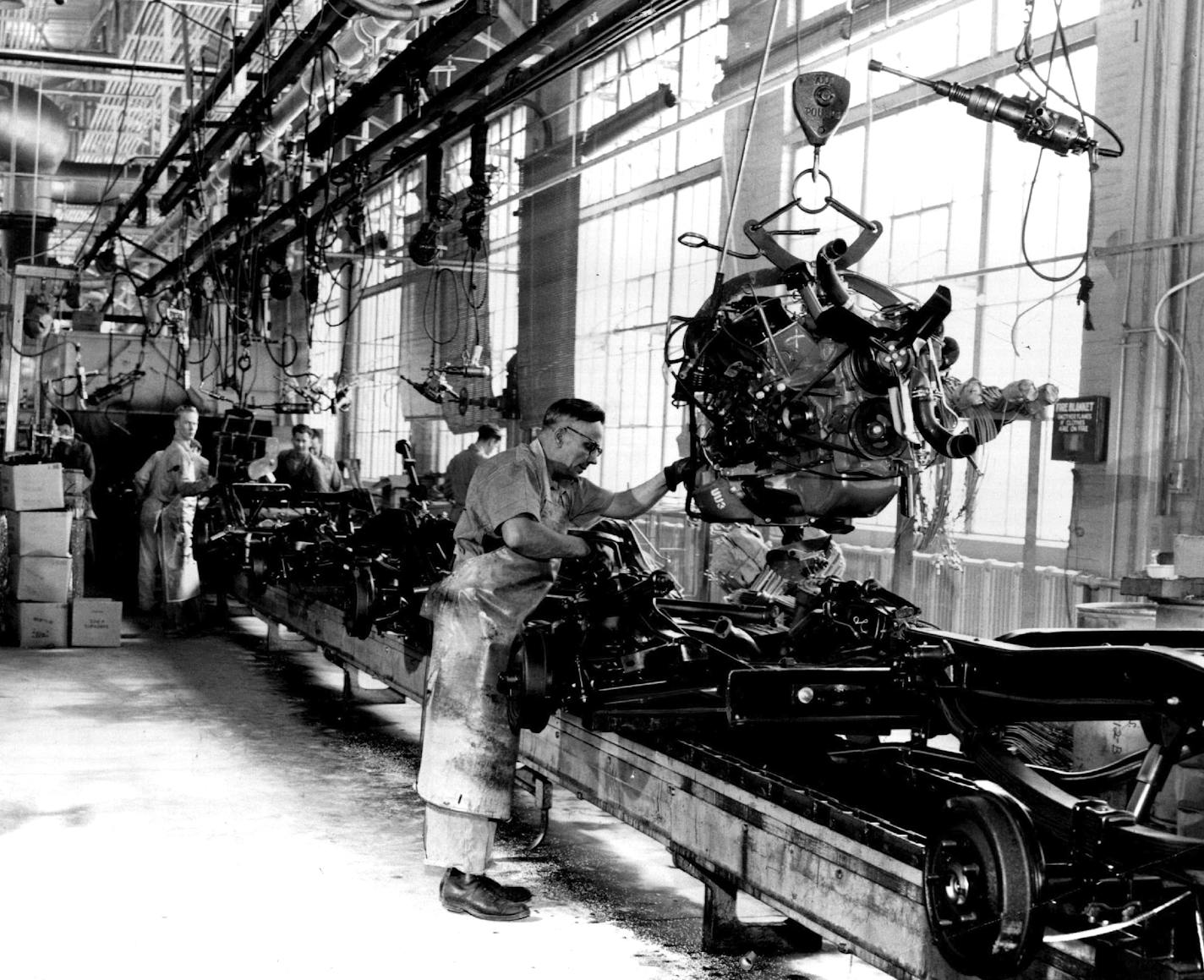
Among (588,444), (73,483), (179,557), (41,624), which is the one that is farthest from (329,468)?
(588,444)

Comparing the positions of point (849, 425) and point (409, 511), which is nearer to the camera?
point (849, 425)

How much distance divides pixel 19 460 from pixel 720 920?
7.63 meters

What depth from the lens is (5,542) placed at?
895cm

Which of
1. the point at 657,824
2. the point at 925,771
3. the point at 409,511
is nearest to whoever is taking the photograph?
the point at 925,771

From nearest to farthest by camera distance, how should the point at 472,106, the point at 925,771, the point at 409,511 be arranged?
1. the point at 925,771
2. the point at 409,511
3. the point at 472,106

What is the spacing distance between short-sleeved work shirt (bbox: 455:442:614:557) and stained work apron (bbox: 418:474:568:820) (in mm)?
114

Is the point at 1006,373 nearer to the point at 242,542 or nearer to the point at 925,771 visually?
the point at 925,771

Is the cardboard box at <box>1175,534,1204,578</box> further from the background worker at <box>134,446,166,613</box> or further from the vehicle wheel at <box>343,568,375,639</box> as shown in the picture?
the background worker at <box>134,446,166,613</box>

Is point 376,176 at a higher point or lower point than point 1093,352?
higher

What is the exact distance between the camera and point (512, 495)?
12.8ft

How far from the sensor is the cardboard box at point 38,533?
8.74 meters

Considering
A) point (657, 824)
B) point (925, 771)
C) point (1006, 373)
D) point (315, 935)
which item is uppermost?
point (1006, 373)

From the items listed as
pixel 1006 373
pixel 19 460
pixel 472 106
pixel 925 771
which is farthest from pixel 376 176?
pixel 925 771

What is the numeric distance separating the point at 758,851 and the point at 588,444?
1412 millimetres
